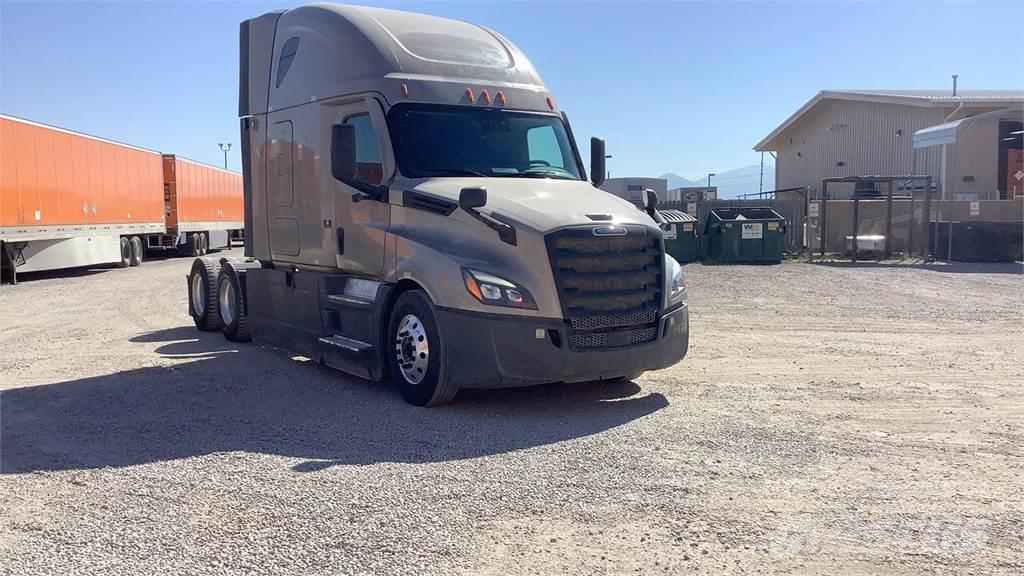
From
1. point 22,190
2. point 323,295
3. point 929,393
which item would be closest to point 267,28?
point 323,295

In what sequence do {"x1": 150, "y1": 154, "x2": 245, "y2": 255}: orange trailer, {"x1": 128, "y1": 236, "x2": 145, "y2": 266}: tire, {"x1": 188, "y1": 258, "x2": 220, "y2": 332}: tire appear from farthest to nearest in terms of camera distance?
{"x1": 150, "y1": 154, "x2": 245, "y2": 255}: orange trailer < {"x1": 128, "y1": 236, "x2": 145, "y2": 266}: tire < {"x1": 188, "y1": 258, "x2": 220, "y2": 332}: tire

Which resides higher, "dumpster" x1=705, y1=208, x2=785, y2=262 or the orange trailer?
the orange trailer

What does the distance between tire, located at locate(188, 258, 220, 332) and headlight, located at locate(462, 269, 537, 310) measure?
631cm

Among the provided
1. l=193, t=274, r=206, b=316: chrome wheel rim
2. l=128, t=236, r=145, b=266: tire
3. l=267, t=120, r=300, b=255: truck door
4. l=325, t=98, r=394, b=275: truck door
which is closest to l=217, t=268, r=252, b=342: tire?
l=193, t=274, r=206, b=316: chrome wheel rim

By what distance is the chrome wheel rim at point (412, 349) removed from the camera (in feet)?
23.9

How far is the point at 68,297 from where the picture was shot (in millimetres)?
17156

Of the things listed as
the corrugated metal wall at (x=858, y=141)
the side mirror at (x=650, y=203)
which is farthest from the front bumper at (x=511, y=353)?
the corrugated metal wall at (x=858, y=141)

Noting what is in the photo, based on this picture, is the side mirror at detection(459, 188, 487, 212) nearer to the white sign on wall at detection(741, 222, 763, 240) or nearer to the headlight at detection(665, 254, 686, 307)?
the headlight at detection(665, 254, 686, 307)

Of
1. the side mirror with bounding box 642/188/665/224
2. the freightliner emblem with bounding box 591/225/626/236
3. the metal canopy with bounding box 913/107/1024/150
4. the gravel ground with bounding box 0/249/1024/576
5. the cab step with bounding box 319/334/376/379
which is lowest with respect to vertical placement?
the gravel ground with bounding box 0/249/1024/576

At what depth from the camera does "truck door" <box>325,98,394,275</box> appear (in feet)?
25.9

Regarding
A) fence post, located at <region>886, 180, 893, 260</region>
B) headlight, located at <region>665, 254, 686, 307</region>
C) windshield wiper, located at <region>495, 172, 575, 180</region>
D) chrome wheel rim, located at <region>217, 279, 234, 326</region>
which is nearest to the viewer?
headlight, located at <region>665, 254, 686, 307</region>

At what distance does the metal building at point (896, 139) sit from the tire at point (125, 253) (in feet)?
87.6

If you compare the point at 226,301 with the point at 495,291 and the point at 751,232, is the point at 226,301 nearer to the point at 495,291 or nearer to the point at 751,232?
the point at 495,291

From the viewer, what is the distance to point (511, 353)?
6855 mm
